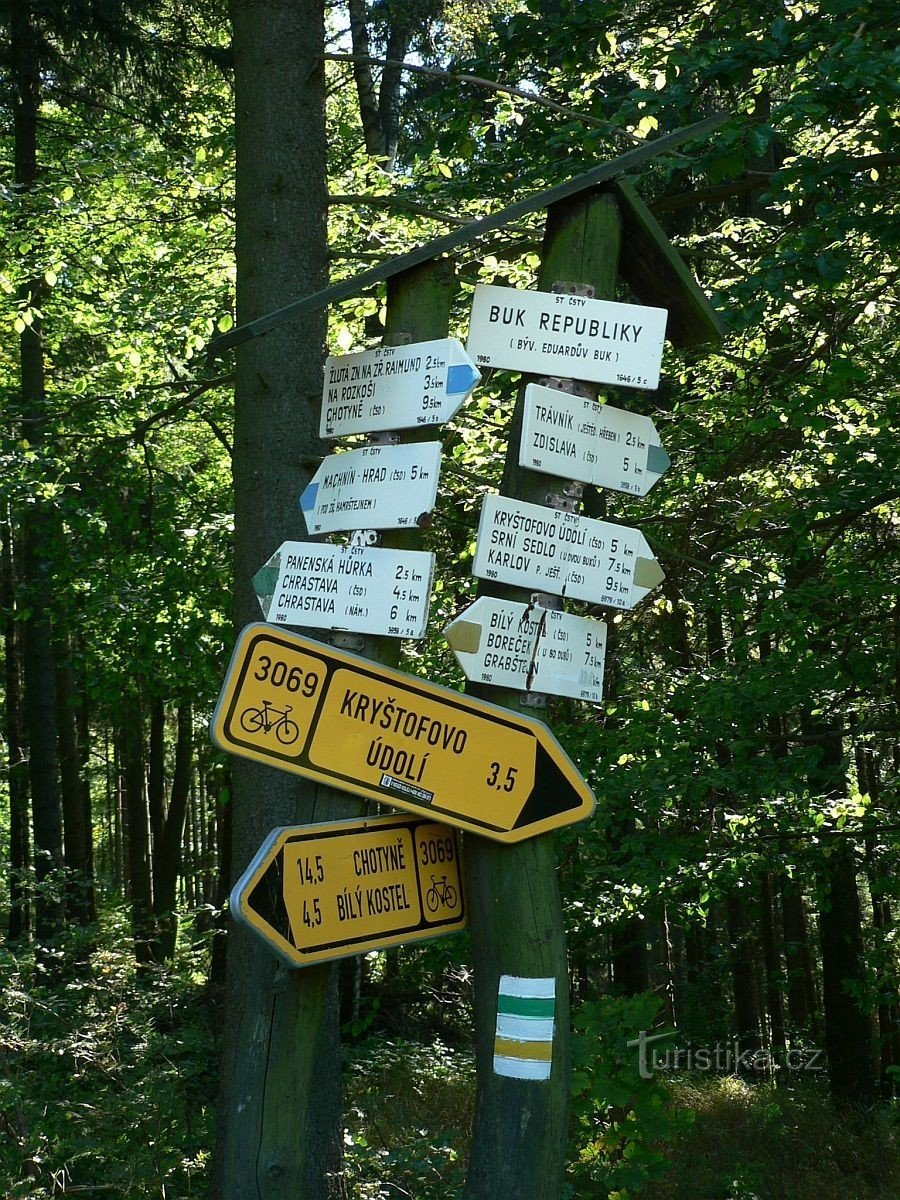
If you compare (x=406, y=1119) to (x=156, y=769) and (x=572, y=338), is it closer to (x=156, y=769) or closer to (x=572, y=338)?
(x=572, y=338)

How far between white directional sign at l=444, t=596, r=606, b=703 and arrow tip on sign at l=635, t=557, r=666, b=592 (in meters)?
0.16

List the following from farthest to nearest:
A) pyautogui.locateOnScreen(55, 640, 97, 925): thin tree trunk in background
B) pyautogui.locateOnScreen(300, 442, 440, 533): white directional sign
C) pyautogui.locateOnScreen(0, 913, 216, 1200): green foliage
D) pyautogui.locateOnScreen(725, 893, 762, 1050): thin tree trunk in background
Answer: pyautogui.locateOnScreen(725, 893, 762, 1050): thin tree trunk in background < pyautogui.locateOnScreen(55, 640, 97, 925): thin tree trunk in background < pyautogui.locateOnScreen(0, 913, 216, 1200): green foliage < pyautogui.locateOnScreen(300, 442, 440, 533): white directional sign

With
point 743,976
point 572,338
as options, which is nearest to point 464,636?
point 572,338

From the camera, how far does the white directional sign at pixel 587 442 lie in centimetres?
300

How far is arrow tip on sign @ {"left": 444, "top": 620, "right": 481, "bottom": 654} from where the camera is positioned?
2.90 meters

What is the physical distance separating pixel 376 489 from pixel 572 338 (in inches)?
25.6

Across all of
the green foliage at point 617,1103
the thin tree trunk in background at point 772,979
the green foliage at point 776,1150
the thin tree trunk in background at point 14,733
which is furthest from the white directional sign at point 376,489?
the thin tree trunk in background at point 772,979

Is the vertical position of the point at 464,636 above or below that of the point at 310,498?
below

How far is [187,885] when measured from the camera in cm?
3183

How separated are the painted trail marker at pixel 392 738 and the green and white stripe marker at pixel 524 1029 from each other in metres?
0.37

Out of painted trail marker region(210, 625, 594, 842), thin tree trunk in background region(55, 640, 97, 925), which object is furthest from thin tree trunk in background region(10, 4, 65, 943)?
painted trail marker region(210, 625, 594, 842)

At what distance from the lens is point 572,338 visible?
307cm

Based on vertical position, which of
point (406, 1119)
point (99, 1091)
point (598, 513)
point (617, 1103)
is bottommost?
point (406, 1119)

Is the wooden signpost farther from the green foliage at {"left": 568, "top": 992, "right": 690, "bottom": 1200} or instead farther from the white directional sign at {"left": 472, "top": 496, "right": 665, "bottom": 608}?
the green foliage at {"left": 568, "top": 992, "right": 690, "bottom": 1200}
